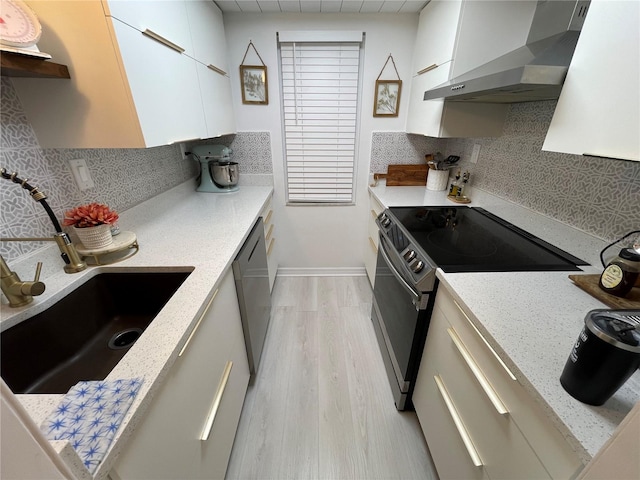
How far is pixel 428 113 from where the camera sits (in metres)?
1.73

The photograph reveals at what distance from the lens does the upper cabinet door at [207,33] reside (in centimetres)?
136

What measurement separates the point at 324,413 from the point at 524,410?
107cm

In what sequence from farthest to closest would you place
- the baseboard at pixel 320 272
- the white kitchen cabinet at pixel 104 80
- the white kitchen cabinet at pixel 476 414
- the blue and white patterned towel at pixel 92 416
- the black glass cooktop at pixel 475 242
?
the baseboard at pixel 320 272 < the black glass cooktop at pixel 475 242 < the white kitchen cabinet at pixel 104 80 < the white kitchen cabinet at pixel 476 414 < the blue and white patterned towel at pixel 92 416

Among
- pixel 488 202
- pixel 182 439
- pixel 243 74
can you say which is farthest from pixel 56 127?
pixel 488 202

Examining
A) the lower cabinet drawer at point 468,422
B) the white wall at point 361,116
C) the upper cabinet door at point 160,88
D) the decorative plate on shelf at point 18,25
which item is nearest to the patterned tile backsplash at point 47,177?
the decorative plate on shelf at point 18,25

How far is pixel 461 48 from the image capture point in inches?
54.3

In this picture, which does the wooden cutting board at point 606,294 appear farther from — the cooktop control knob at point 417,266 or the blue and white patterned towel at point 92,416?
the blue and white patterned towel at point 92,416

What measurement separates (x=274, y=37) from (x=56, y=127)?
1566 millimetres

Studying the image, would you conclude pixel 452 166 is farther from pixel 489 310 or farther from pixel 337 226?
pixel 489 310

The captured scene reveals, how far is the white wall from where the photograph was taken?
6.08 feet

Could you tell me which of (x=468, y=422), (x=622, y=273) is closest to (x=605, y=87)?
(x=622, y=273)

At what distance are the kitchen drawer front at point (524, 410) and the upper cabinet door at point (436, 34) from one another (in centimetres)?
143

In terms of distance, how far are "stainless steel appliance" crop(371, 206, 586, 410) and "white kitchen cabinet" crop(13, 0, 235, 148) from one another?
1.16m

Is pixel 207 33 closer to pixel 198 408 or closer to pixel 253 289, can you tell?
pixel 253 289
